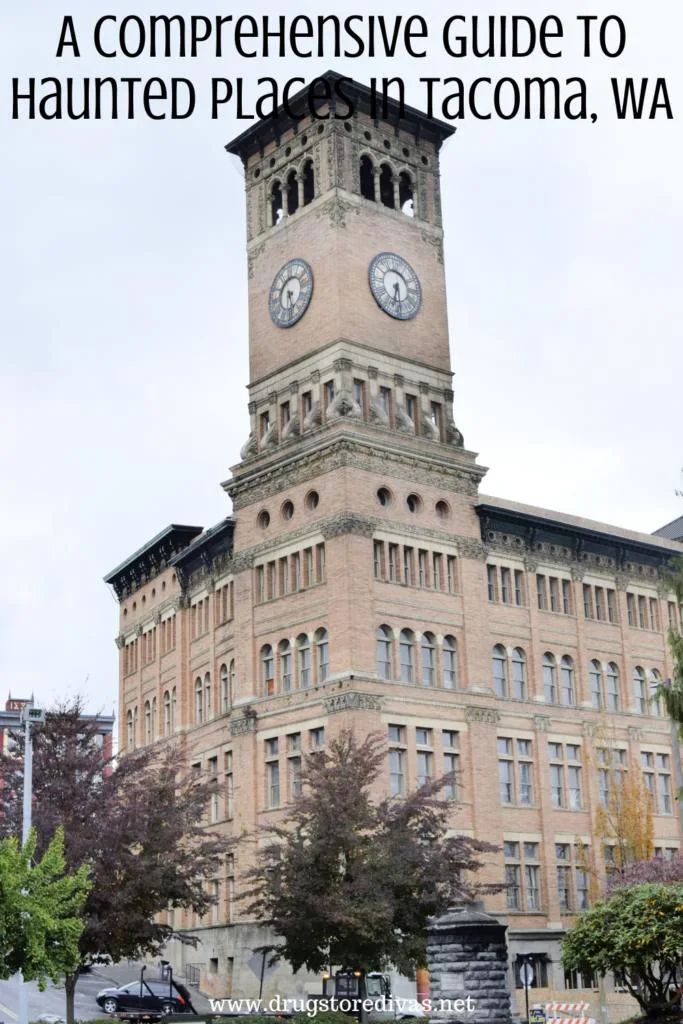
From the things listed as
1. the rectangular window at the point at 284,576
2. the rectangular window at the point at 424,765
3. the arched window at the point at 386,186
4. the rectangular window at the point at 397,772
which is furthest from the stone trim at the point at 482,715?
the arched window at the point at 386,186

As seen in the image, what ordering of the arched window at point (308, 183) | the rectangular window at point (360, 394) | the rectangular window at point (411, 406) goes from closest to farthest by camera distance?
the rectangular window at point (360, 394) < the rectangular window at point (411, 406) < the arched window at point (308, 183)

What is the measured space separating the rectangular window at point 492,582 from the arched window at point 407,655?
18.6 feet

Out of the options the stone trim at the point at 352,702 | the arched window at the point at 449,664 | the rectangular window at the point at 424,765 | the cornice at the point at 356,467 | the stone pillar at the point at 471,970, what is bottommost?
the stone pillar at the point at 471,970

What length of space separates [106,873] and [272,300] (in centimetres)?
3379

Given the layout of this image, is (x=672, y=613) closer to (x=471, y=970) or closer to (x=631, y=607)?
(x=631, y=607)

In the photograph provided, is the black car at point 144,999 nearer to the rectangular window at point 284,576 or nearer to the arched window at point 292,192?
the rectangular window at point 284,576

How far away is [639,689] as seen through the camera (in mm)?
68562

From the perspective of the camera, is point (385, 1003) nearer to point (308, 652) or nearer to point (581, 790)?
point (308, 652)

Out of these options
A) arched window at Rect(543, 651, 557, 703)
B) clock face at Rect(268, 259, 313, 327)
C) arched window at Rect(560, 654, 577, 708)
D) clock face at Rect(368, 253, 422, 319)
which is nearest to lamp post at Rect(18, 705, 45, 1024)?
clock face at Rect(268, 259, 313, 327)

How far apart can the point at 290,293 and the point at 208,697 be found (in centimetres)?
1905

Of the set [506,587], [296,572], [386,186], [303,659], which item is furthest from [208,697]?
[386,186]

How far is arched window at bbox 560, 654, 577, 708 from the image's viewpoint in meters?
65.1

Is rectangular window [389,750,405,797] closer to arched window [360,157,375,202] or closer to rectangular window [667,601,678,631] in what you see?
rectangular window [667,601,678,631]

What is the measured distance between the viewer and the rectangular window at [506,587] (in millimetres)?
63062
